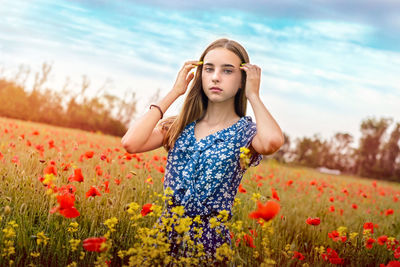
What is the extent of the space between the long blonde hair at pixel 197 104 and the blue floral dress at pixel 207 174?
9cm

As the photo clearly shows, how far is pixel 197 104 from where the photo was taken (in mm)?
2854

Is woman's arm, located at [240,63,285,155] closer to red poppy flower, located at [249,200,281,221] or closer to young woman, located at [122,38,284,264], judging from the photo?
young woman, located at [122,38,284,264]

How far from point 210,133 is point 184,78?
0.43 m

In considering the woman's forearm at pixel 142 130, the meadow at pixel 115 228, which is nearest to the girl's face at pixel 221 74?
the woman's forearm at pixel 142 130

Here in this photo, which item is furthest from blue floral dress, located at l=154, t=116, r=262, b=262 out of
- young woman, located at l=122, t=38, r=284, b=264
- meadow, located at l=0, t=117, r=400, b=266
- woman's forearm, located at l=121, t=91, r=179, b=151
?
woman's forearm, located at l=121, t=91, r=179, b=151

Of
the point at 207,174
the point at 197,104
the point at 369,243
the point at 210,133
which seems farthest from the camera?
the point at 369,243

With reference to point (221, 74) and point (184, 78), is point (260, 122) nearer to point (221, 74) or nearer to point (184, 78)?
point (221, 74)

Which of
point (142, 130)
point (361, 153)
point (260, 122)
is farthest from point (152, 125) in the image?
point (361, 153)

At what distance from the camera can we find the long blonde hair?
275 centimetres

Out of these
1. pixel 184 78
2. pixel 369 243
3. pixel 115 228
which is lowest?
pixel 115 228

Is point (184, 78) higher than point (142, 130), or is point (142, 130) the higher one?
point (184, 78)

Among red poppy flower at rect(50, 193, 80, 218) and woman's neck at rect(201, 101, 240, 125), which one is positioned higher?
woman's neck at rect(201, 101, 240, 125)

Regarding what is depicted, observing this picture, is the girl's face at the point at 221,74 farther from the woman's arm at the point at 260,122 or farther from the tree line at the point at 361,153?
the tree line at the point at 361,153

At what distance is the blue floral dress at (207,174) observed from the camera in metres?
2.53
